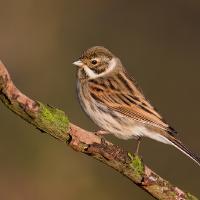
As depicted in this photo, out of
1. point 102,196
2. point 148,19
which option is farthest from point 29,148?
point 148,19

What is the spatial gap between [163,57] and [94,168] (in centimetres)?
389

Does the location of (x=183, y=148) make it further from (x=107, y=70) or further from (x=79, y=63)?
(x=79, y=63)

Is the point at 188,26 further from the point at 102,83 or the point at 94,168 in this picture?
the point at 102,83

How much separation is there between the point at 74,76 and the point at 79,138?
328 inches

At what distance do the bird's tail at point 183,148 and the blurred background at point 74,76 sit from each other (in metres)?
4.41

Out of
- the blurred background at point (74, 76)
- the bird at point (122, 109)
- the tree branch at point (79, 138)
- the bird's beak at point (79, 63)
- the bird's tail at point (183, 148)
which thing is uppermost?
the blurred background at point (74, 76)

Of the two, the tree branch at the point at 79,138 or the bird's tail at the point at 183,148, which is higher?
the bird's tail at the point at 183,148

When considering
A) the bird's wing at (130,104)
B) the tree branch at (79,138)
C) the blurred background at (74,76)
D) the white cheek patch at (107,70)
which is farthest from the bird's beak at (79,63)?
the blurred background at (74,76)

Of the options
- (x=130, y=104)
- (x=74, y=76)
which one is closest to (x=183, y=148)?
(x=130, y=104)

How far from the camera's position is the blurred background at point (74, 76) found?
45.0 feet

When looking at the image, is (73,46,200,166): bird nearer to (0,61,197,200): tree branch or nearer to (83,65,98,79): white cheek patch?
(83,65,98,79): white cheek patch

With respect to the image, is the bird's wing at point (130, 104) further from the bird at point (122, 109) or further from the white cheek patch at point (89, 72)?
the white cheek patch at point (89, 72)

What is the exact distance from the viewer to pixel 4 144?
14188 millimetres

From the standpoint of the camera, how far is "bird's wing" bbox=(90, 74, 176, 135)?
9289 millimetres
